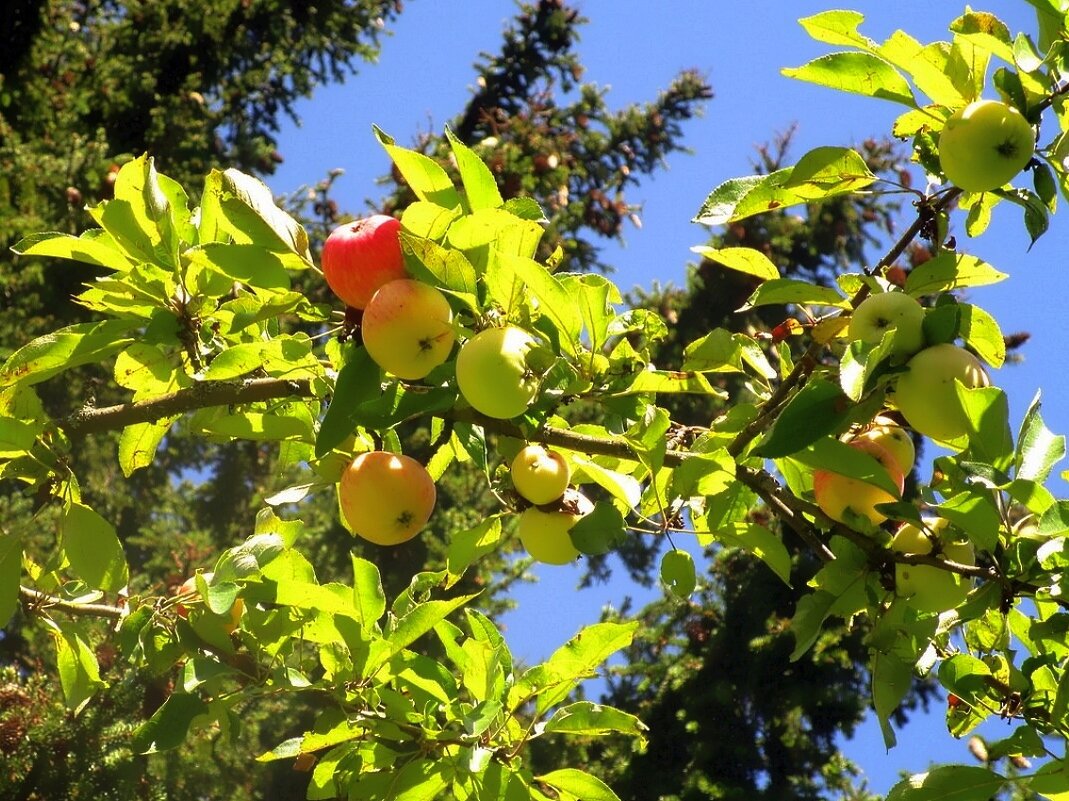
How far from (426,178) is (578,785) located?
896mm

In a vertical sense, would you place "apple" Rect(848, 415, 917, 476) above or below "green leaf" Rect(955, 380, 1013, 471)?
above

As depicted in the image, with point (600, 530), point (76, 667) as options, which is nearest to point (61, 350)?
point (76, 667)

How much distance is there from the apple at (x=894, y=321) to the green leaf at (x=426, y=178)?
0.52 m

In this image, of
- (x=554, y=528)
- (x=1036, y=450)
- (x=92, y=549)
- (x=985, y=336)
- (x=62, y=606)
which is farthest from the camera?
(x=62, y=606)

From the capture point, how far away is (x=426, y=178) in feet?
4.03

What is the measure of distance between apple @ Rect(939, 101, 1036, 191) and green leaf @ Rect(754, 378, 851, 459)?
307 mm

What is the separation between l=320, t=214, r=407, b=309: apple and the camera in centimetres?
121

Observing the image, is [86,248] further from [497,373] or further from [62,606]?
[497,373]

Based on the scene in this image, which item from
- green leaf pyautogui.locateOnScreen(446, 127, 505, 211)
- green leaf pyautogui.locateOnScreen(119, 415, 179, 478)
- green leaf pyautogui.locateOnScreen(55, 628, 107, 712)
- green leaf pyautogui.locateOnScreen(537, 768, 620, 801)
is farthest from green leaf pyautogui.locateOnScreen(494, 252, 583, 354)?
green leaf pyautogui.locateOnScreen(55, 628, 107, 712)

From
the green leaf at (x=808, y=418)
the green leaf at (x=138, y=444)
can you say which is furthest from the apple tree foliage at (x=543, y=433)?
the green leaf at (x=138, y=444)

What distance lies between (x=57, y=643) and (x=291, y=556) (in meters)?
0.56

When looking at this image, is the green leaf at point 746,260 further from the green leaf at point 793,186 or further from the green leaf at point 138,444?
the green leaf at point 138,444

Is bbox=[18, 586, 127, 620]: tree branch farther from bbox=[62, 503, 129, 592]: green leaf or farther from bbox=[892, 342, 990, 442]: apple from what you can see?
bbox=[892, 342, 990, 442]: apple

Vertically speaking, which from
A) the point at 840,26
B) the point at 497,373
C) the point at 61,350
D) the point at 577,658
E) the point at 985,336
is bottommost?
the point at 577,658
